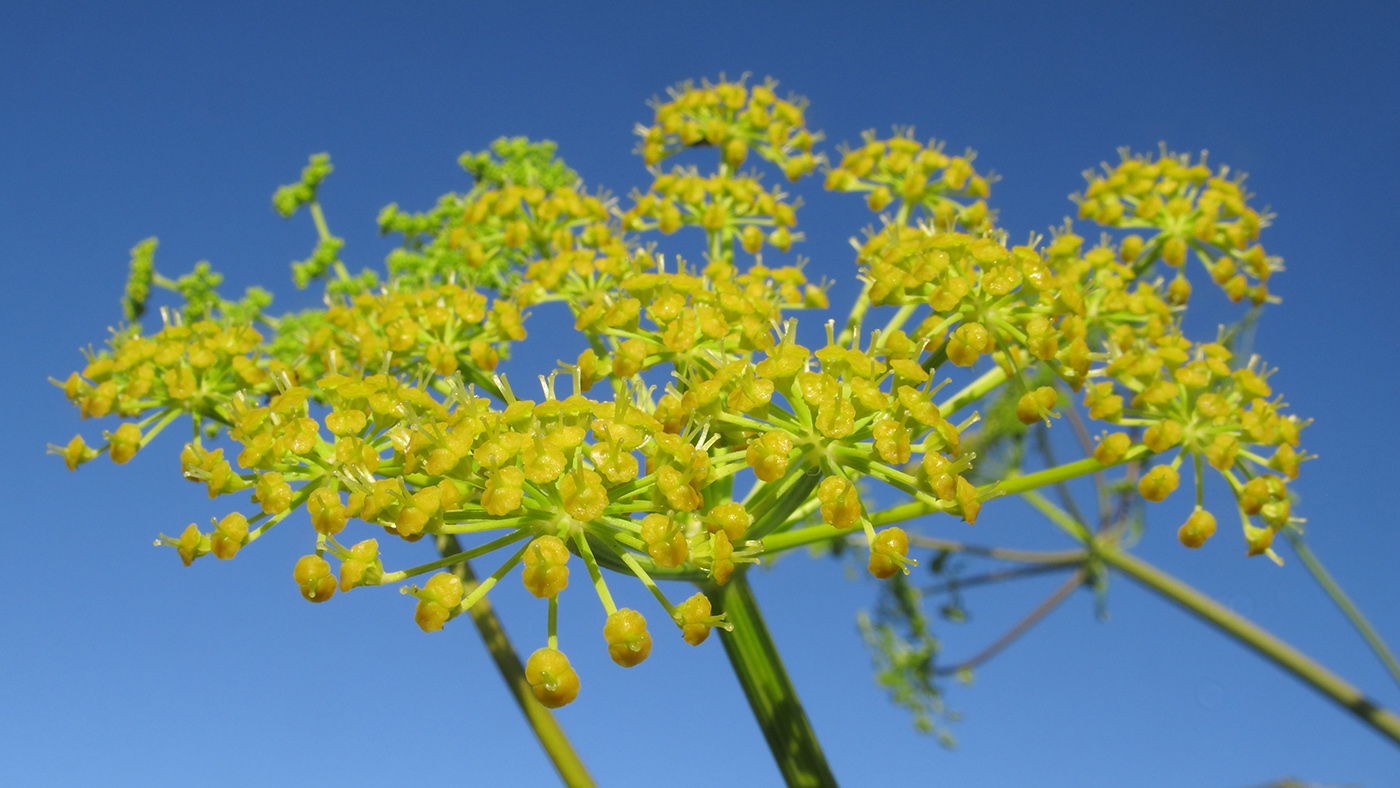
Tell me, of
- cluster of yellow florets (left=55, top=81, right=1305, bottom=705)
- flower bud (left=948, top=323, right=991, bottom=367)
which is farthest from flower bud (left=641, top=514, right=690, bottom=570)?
flower bud (left=948, top=323, right=991, bottom=367)

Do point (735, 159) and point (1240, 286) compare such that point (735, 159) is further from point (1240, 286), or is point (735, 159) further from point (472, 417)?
point (472, 417)

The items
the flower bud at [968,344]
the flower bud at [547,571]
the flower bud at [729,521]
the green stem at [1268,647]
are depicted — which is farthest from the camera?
the green stem at [1268,647]

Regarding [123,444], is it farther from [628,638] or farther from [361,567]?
[628,638]

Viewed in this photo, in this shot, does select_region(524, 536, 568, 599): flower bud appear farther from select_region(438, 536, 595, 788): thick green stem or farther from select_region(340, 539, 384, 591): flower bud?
select_region(438, 536, 595, 788): thick green stem

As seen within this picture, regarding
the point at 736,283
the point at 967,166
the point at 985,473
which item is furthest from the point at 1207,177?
the point at 985,473

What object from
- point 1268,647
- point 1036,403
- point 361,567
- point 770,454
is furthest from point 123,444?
point 1268,647

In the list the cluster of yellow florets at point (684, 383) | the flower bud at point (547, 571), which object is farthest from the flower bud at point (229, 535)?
the flower bud at point (547, 571)

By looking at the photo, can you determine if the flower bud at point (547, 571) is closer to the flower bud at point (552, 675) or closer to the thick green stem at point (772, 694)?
the flower bud at point (552, 675)
